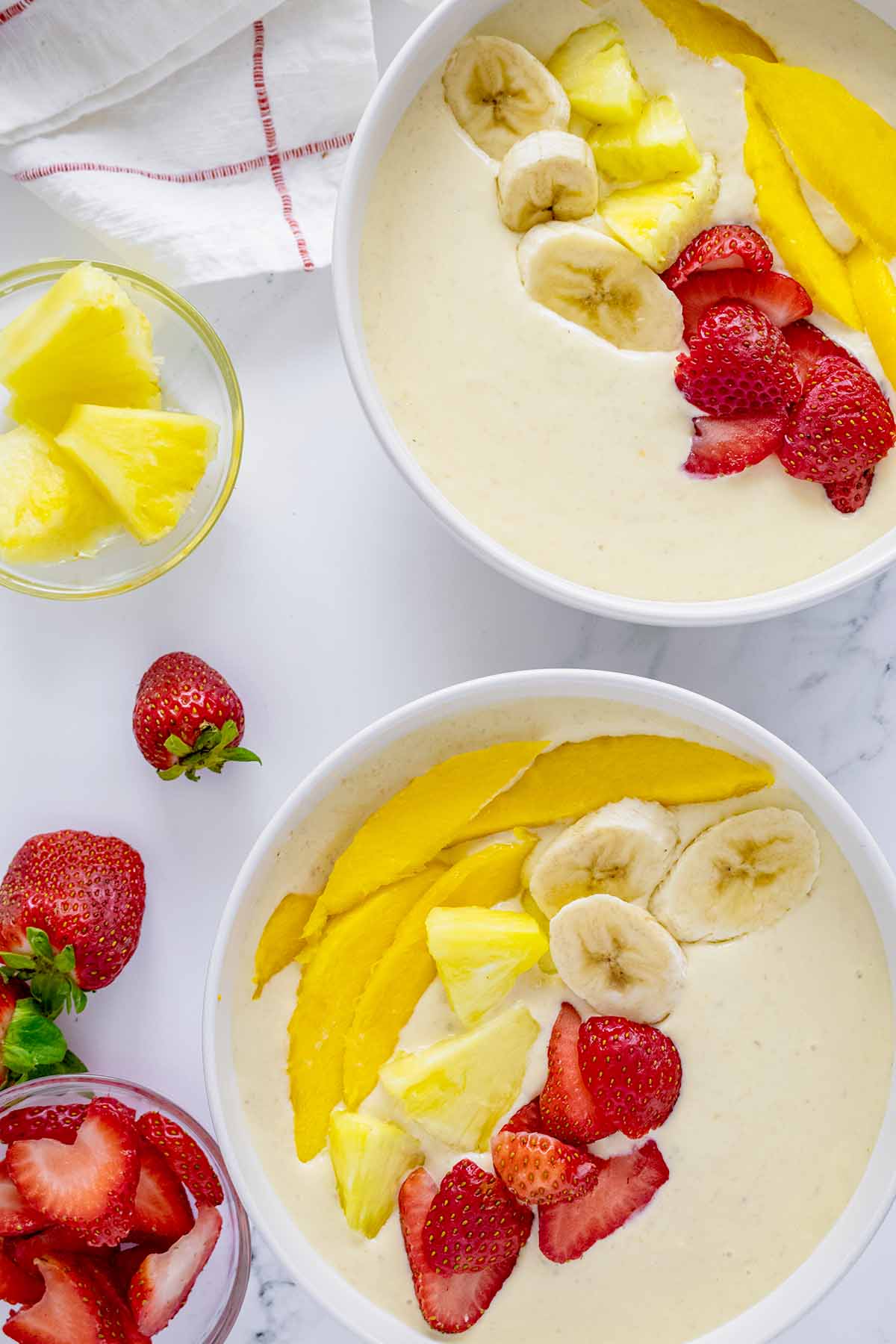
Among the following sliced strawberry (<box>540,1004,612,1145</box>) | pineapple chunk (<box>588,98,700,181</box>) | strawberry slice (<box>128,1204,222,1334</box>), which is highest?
pineapple chunk (<box>588,98,700,181</box>)

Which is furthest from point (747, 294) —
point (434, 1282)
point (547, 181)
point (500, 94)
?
point (434, 1282)

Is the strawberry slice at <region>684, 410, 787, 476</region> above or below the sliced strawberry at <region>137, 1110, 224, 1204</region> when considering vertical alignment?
above

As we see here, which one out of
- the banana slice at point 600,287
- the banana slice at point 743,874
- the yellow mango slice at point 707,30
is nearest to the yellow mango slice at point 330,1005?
the banana slice at point 743,874

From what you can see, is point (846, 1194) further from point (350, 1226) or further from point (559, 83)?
point (559, 83)

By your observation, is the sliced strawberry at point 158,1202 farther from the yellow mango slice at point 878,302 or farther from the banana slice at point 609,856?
the yellow mango slice at point 878,302

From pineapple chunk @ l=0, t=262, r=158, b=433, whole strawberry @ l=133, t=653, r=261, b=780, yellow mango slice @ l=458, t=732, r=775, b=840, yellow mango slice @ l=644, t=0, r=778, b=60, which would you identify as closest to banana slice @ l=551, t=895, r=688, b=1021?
yellow mango slice @ l=458, t=732, r=775, b=840

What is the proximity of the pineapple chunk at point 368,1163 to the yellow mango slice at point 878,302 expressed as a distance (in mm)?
1242

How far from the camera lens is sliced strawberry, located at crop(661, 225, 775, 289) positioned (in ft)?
A: 5.76

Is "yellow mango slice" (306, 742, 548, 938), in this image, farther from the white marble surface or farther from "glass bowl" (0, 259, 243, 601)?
"glass bowl" (0, 259, 243, 601)

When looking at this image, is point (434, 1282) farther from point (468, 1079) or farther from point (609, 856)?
point (609, 856)

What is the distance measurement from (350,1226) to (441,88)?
159cm

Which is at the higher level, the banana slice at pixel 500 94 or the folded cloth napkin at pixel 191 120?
the banana slice at pixel 500 94

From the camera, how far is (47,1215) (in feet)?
6.21

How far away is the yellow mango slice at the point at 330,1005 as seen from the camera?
1.85 meters
